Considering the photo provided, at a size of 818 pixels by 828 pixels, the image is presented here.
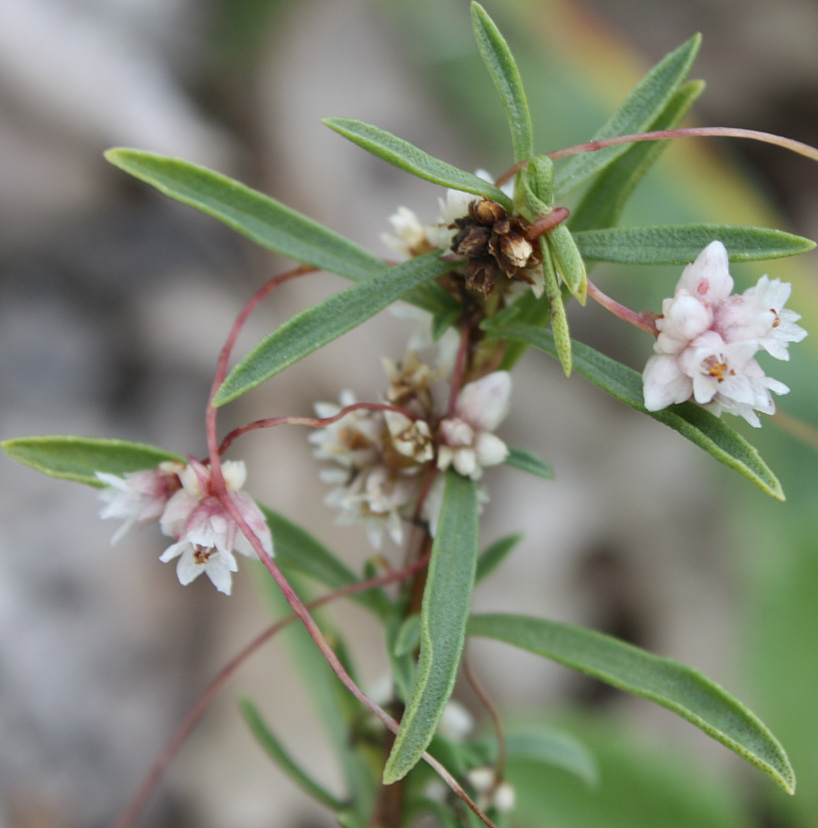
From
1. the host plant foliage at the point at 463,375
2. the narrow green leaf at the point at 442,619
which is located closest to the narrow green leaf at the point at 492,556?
the host plant foliage at the point at 463,375

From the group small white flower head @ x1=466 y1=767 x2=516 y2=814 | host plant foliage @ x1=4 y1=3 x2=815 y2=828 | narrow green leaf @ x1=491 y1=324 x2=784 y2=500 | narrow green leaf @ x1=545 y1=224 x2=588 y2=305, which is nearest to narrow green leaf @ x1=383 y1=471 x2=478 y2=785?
host plant foliage @ x1=4 y1=3 x2=815 y2=828

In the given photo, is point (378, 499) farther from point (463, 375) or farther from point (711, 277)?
point (711, 277)

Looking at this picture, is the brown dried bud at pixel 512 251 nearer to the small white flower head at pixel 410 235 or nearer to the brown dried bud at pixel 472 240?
the brown dried bud at pixel 472 240

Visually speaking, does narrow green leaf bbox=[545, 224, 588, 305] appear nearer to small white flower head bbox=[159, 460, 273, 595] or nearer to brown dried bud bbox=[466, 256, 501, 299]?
brown dried bud bbox=[466, 256, 501, 299]

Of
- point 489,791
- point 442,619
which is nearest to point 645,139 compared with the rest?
point 442,619

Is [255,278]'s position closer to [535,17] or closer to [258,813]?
[535,17]

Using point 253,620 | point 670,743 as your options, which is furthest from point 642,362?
point 253,620
